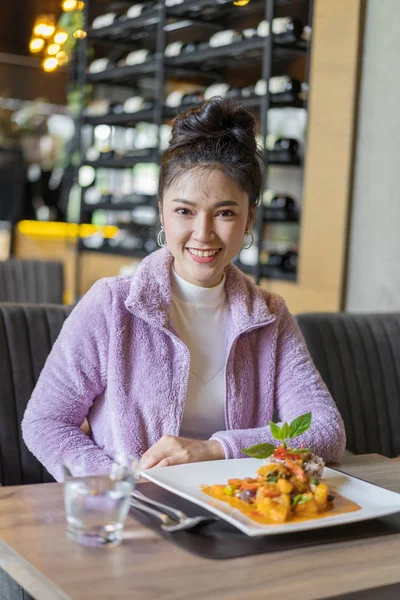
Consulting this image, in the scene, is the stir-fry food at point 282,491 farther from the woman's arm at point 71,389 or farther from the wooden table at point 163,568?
the woman's arm at point 71,389

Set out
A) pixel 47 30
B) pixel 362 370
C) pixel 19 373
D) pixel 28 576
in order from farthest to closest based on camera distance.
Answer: pixel 47 30 < pixel 362 370 < pixel 19 373 < pixel 28 576

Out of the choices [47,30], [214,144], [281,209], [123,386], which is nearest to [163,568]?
[123,386]

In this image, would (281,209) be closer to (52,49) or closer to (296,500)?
(52,49)

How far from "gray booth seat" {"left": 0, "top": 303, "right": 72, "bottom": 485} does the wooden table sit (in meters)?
0.69

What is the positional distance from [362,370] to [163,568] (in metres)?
1.50

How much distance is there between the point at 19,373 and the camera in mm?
1908

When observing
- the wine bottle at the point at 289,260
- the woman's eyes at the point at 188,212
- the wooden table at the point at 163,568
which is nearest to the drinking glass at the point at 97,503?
the wooden table at the point at 163,568

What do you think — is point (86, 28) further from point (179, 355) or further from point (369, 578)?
point (369, 578)

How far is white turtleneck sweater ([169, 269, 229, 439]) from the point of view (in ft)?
5.60

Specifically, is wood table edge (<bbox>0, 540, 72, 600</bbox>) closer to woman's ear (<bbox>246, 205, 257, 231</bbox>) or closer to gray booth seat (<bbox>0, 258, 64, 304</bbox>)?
woman's ear (<bbox>246, 205, 257, 231</bbox>)

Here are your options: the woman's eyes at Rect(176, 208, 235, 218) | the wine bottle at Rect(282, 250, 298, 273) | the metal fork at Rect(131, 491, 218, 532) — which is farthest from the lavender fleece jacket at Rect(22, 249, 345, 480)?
the wine bottle at Rect(282, 250, 298, 273)

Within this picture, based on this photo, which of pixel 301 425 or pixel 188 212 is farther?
pixel 188 212

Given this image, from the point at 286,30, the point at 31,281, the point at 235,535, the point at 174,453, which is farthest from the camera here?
the point at 286,30

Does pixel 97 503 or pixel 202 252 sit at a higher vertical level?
pixel 202 252
